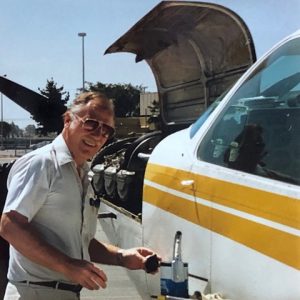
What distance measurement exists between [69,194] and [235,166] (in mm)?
752

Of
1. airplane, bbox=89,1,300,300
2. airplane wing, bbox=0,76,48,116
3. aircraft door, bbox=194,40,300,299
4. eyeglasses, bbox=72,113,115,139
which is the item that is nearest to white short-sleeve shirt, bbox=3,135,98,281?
eyeglasses, bbox=72,113,115,139

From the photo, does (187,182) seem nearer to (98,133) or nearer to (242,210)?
(98,133)

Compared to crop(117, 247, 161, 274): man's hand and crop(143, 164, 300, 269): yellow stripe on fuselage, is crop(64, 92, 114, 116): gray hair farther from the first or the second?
crop(117, 247, 161, 274): man's hand

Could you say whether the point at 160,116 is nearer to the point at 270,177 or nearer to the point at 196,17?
the point at 196,17

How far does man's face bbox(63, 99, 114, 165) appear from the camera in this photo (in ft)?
9.34

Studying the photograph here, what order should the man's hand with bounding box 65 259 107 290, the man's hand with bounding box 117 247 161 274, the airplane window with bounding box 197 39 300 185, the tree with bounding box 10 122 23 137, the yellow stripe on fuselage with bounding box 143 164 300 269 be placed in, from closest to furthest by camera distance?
1. the yellow stripe on fuselage with bounding box 143 164 300 269
2. the airplane window with bounding box 197 39 300 185
3. the man's hand with bounding box 65 259 107 290
4. the man's hand with bounding box 117 247 161 274
5. the tree with bounding box 10 122 23 137

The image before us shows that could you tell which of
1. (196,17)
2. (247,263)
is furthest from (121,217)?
(247,263)

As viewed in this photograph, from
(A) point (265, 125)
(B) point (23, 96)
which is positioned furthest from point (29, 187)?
(B) point (23, 96)

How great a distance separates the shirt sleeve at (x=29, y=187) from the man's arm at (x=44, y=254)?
0.04 metres

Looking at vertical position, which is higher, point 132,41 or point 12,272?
point 132,41

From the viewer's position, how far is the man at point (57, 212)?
266 centimetres

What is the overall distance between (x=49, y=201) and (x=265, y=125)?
0.99 meters

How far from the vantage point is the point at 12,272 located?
9.46 ft

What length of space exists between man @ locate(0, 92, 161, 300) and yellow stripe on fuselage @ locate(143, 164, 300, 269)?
44 cm
